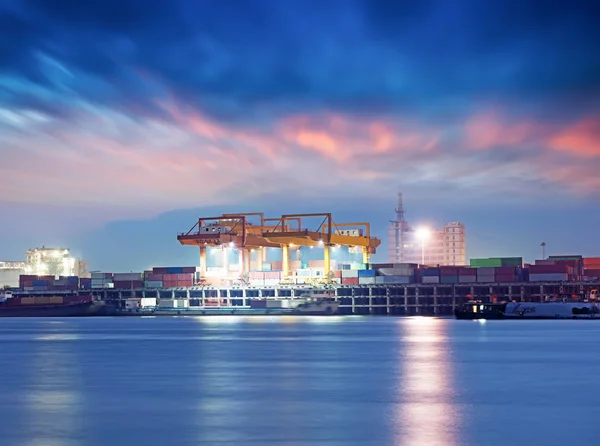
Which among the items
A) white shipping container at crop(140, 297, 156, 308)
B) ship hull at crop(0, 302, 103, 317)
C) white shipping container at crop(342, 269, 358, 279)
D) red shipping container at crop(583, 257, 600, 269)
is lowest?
ship hull at crop(0, 302, 103, 317)

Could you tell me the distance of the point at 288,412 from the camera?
2561 centimetres

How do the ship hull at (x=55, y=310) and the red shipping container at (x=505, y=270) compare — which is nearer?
the red shipping container at (x=505, y=270)

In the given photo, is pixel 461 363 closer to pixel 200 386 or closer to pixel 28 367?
pixel 200 386

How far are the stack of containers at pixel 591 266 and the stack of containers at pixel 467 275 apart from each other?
21.5 meters

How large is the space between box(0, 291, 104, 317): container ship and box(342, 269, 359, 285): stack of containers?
49371 millimetres

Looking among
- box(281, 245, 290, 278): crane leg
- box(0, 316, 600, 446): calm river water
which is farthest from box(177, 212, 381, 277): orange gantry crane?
box(0, 316, 600, 446): calm river water

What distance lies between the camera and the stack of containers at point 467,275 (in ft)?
580

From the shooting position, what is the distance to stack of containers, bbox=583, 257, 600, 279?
178m

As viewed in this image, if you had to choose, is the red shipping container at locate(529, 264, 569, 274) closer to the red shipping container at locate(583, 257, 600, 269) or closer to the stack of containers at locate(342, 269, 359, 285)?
the red shipping container at locate(583, 257, 600, 269)

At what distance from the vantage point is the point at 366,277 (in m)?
189

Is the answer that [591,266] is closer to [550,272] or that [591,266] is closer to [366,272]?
[550,272]

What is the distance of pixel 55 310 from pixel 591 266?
10513cm

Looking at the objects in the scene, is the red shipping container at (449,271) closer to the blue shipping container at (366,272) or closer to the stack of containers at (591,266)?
the blue shipping container at (366,272)

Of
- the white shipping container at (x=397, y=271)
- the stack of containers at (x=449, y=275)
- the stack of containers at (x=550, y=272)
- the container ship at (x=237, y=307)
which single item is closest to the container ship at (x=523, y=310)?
the stack of containers at (x=550, y=272)
